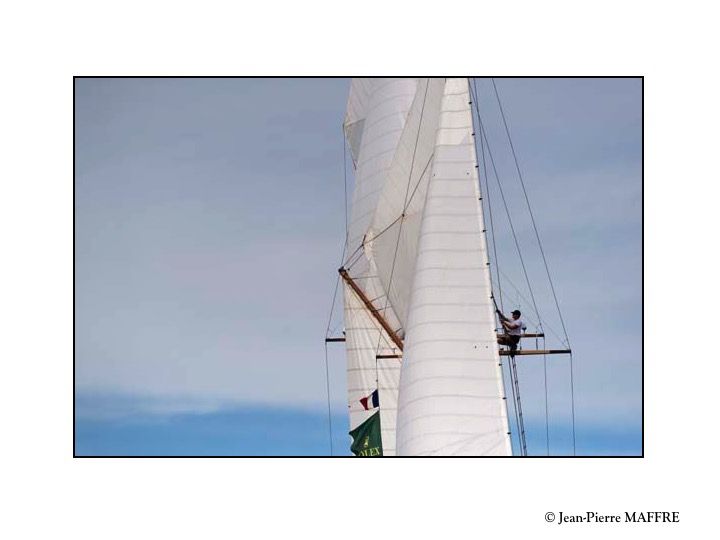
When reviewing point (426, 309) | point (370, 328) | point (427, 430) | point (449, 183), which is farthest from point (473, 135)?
point (370, 328)

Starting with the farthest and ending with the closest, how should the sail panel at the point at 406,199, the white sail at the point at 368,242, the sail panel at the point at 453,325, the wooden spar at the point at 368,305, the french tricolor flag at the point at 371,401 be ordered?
the french tricolor flag at the point at 371,401, the wooden spar at the point at 368,305, the white sail at the point at 368,242, the sail panel at the point at 406,199, the sail panel at the point at 453,325

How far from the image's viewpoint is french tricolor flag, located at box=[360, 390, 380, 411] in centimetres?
4066

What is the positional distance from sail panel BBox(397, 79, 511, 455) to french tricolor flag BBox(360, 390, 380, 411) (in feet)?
46.4

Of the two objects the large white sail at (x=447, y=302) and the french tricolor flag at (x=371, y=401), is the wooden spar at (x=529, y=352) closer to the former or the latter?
the large white sail at (x=447, y=302)

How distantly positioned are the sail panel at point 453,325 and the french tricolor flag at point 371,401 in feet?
46.4

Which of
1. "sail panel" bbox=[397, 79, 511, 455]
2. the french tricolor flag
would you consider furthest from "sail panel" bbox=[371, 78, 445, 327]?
the french tricolor flag

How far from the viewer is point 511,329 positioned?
3030cm

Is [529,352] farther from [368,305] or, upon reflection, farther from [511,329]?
[368,305]

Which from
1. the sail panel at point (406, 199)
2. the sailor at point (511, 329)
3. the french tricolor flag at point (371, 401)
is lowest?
the french tricolor flag at point (371, 401)

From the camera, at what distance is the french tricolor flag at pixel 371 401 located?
40.7 meters

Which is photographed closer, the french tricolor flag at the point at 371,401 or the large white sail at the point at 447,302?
the large white sail at the point at 447,302

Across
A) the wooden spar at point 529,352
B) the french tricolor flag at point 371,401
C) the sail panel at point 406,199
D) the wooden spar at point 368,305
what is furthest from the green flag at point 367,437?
the wooden spar at point 529,352
